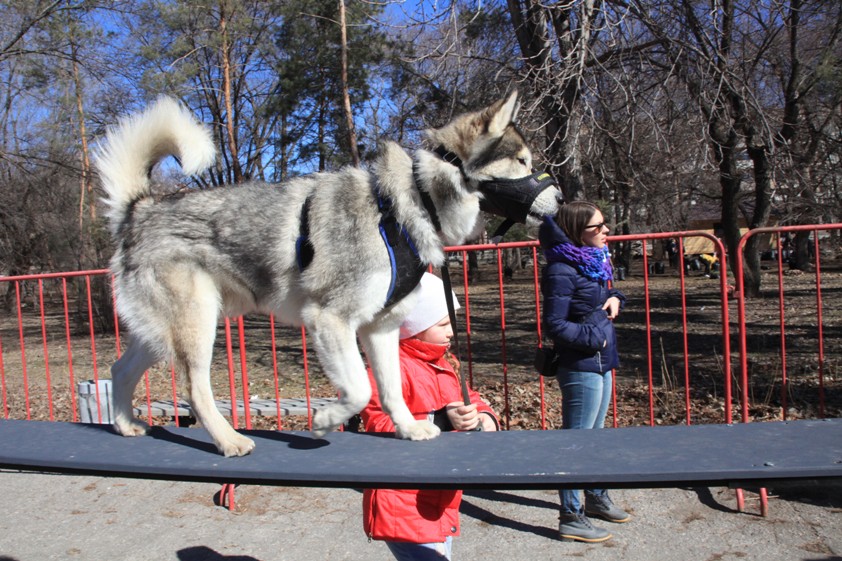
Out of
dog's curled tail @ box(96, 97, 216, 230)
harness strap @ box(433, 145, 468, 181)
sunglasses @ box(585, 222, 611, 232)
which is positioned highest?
dog's curled tail @ box(96, 97, 216, 230)

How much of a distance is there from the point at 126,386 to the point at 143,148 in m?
1.16

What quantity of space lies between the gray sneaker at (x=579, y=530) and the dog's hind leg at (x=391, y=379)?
2.09 m

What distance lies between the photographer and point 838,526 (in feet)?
14.1

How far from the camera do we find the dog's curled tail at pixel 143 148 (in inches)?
116

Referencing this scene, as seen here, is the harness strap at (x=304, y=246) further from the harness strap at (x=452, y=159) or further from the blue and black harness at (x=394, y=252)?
the harness strap at (x=452, y=159)

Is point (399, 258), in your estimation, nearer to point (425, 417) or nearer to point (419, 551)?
point (425, 417)

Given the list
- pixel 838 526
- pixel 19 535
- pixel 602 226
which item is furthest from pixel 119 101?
pixel 838 526

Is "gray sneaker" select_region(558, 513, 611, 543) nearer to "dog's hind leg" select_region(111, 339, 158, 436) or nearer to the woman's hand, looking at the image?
the woman's hand

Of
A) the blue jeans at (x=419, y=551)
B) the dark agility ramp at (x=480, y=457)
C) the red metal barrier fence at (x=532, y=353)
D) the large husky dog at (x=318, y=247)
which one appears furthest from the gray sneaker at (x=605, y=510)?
the large husky dog at (x=318, y=247)

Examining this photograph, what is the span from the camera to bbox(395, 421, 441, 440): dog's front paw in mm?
2658

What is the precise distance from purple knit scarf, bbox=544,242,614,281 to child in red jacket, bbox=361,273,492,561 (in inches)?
46.0

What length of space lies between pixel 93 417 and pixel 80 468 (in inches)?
171

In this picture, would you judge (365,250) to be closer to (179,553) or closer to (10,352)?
(179,553)

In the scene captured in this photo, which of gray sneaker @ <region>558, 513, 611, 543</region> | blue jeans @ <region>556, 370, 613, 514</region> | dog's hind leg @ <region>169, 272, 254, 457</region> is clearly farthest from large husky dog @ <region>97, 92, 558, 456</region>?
gray sneaker @ <region>558, 513, 611, 543</region>
